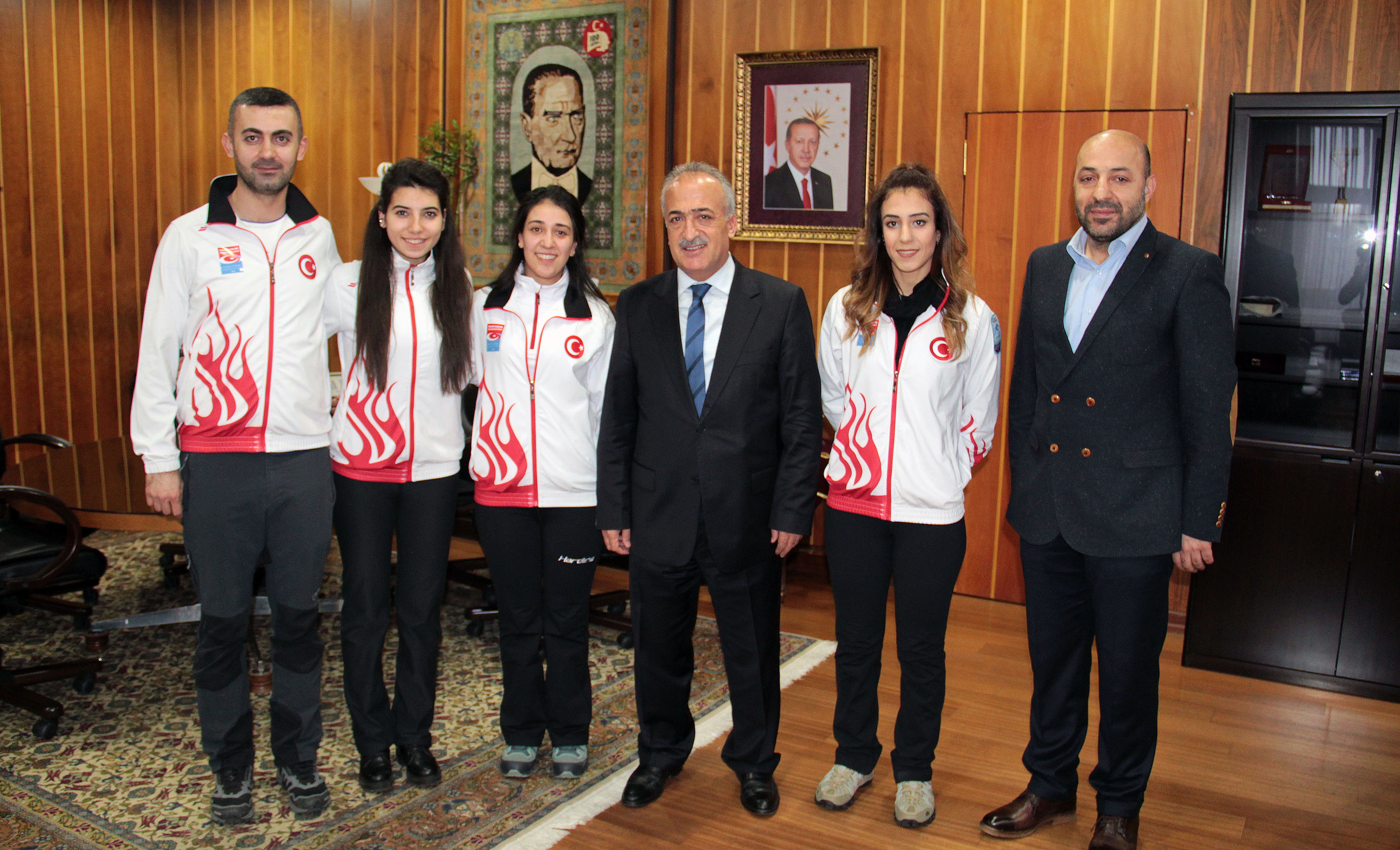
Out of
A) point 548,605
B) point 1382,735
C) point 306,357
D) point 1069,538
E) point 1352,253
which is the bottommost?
point 1382,735

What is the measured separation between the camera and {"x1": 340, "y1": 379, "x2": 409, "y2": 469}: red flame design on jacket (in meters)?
2.63

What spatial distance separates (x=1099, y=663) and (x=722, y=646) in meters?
0.92

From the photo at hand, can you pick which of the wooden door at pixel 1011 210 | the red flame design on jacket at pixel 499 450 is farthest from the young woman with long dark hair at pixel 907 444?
the wooden door at pixel 1011 210

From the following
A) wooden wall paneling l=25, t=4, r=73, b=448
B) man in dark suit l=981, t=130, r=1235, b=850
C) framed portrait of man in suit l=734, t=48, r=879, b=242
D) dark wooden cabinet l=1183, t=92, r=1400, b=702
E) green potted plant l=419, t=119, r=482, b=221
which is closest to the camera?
man in dark suit l=981, t=130, r=1235, b=850

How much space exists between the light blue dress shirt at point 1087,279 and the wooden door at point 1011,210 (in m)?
1.77

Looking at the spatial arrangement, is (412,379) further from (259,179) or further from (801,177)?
(801,177)

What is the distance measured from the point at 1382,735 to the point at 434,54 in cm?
539

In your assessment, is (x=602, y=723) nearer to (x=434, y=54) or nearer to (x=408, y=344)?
(x=408, y=344)

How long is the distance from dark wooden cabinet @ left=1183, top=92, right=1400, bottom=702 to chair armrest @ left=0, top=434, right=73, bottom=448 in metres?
4.37

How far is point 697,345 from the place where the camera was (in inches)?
104

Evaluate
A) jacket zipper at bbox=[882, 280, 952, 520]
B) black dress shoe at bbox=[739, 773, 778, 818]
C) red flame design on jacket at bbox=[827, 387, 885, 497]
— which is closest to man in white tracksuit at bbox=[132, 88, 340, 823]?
black dress shoe at bbox=[739, 773, 778, 818]

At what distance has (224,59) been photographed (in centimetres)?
642

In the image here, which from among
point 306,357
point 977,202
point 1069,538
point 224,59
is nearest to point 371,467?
point 306,357

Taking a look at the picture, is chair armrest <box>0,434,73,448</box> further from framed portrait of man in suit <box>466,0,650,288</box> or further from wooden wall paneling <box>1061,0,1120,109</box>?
wooden wall paneling <box>1061,0,1120,109</box>
